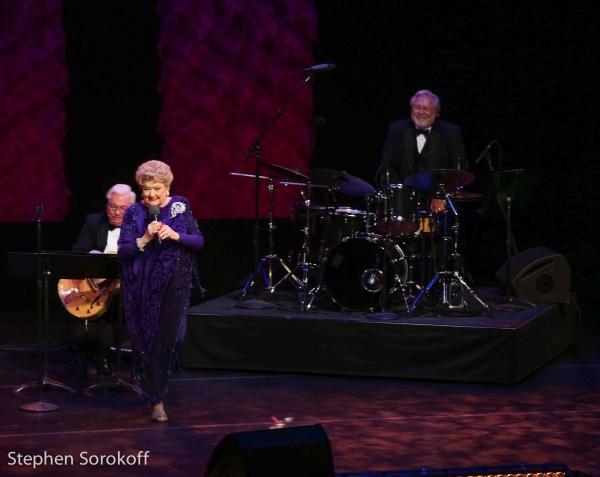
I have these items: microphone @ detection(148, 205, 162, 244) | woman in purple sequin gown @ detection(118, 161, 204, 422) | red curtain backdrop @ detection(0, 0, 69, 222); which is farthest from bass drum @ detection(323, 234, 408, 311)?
red curtain backdrop @ detection(0, 0, 69, 222)

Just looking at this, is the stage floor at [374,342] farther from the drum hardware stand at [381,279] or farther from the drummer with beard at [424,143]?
the drummer with beard at [424,143]

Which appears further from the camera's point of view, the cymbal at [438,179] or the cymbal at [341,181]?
the cymbal at [341,181]

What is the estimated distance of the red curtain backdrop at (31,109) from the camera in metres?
8.79

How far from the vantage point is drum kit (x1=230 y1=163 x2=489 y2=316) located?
6.95 meters

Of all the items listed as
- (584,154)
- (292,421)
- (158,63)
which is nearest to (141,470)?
(292,421)

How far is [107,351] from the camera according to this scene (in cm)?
665

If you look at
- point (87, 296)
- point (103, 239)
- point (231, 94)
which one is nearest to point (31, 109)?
point (231, 94)

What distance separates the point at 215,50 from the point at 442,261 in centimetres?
330

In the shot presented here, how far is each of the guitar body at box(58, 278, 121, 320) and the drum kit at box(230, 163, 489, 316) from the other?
1221 millimetres

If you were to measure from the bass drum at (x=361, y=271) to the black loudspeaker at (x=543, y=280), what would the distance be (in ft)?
3.52

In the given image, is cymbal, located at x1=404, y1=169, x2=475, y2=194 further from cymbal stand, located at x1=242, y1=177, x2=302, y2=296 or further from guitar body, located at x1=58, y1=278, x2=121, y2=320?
guitar body, located at x1=58, y1=278, x2=121, y2=320

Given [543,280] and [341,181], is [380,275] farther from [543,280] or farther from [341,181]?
[543,280]

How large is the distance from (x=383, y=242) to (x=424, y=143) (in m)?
1.11

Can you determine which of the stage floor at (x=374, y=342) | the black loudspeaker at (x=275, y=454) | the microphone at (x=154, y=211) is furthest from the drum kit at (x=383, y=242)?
the black loudspeaker at (x=275, y=454)
